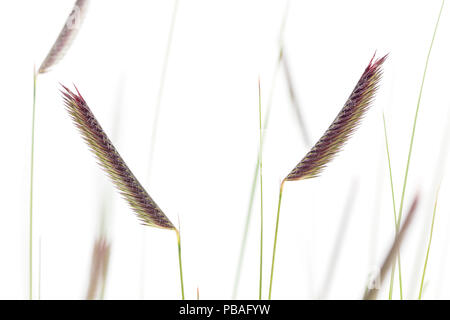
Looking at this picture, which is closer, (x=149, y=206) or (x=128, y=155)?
(x=149, y=206)

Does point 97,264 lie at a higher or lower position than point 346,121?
lower

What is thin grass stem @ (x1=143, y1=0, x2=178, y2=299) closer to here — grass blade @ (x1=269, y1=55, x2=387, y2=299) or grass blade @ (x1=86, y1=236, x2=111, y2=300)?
grass blade @ (x1=86, y1=236, x2=111, y2=300)

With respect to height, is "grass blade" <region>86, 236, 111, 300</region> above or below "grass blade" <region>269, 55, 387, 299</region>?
below

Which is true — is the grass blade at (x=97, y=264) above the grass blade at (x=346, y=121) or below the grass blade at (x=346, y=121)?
below

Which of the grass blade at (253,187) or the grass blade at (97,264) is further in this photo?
the grass blade at (253,187)

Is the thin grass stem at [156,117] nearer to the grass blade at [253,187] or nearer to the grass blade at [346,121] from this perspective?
the grass blade at [253,187]

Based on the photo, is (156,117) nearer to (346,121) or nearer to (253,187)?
(253,187)

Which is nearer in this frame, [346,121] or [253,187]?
[346,121]

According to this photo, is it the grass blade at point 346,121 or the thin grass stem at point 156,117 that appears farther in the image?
the thin grass stem at point 156,117
